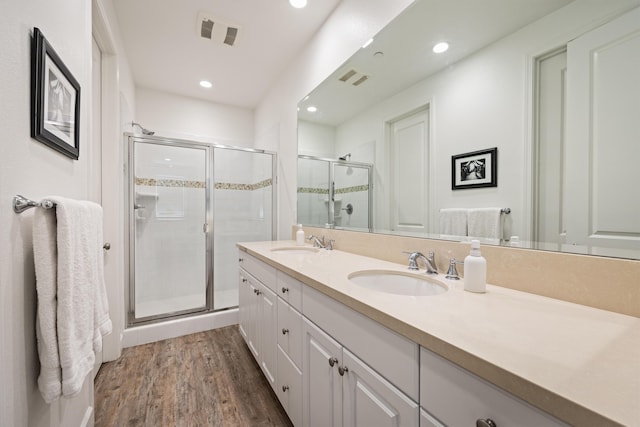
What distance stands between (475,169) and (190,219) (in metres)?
2.55

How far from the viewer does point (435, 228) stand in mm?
1210

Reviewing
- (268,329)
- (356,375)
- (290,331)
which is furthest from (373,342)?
(268,329)

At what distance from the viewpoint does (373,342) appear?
725mm

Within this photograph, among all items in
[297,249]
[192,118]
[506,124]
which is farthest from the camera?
[192,118]

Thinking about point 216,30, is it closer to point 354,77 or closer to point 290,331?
point 354,77

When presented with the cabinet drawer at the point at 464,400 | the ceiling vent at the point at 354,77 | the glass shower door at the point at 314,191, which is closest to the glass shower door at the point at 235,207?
the glass shower door at the point at 314,191

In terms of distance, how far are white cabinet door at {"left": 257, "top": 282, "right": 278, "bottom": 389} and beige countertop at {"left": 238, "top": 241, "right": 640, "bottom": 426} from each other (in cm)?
69

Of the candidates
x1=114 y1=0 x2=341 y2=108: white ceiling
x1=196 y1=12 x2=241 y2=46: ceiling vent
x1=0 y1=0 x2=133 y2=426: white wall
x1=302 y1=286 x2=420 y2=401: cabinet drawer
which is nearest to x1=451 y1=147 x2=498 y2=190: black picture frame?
x1=302 y1=286 x2=420 y2=401: cabinet drawer

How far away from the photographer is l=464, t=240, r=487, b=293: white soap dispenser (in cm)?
85

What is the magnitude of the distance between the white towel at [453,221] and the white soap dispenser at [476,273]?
0.24 m

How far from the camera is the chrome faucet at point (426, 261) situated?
110 centimetres

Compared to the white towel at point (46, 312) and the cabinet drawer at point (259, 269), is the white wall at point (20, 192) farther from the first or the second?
the cabinet drawer at point (259, 269)

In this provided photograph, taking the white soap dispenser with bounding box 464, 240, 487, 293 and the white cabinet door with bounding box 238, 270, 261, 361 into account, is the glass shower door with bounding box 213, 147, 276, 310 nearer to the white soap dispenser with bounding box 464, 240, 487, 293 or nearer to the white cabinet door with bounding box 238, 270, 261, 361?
the white cabinet door with bounding box 238, 270, 261, 361

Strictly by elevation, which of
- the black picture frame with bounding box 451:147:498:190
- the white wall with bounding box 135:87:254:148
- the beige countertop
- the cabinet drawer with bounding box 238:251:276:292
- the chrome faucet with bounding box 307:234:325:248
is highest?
the white wall with bounding box 135:87:254:148
